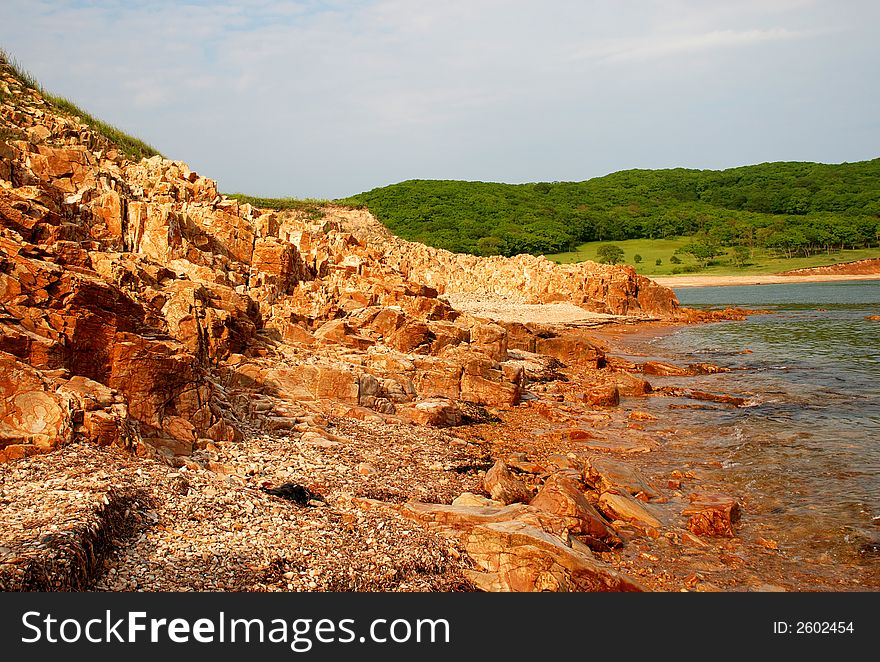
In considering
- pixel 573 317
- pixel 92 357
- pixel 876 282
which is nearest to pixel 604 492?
pixel 92 357

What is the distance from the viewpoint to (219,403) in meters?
13.5

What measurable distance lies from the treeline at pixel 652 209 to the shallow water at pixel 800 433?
66.1 meters

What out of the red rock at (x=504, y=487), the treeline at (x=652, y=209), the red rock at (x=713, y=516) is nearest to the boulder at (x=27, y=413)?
the red rock at (x=504, y=487)

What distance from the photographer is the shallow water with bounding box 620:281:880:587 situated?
1155cm

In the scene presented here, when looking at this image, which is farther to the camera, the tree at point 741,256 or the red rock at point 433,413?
the tree at point 741,256

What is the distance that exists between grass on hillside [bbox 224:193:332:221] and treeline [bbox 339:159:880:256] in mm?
29534

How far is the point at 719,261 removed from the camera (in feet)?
380

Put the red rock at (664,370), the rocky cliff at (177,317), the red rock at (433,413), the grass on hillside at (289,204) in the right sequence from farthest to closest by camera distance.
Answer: the grass on hillside at (289,204) < the red rock at (664,370) < the red rock at (433,413) < the rocky cliff at (177,317)

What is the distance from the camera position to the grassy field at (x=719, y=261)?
108125 millimetres

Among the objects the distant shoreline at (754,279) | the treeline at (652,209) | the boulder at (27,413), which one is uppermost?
the treeline at (652,209)

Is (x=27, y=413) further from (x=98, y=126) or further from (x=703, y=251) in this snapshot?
(x=703, y=251)

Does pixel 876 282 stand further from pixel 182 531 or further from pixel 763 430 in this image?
pixel 182 531

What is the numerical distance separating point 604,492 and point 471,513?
3725 mm

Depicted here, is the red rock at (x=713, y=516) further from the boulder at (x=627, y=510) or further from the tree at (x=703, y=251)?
the tree at (x=703, y=251)
